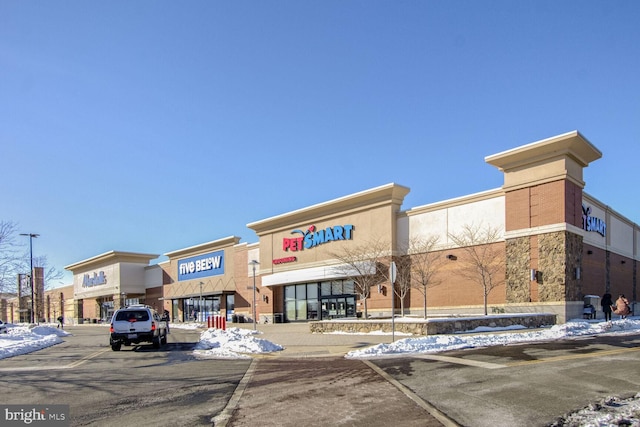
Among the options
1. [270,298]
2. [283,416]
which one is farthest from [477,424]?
[270,298]

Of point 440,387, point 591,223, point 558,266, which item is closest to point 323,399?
point 440,387

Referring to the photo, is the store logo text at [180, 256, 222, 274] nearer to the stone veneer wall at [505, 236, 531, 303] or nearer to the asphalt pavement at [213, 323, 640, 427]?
the stone veneer wall at [505, 236, 531, 303]

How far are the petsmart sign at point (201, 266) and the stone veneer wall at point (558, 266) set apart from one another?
34.0 meters

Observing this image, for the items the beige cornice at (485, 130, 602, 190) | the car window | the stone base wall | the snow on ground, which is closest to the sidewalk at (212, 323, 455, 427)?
the snow on ground

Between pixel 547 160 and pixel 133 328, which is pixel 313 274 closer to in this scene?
pixel 547 160

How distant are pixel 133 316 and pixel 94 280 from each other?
62043 millimetres

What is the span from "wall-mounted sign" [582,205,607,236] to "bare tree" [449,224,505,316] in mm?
4942

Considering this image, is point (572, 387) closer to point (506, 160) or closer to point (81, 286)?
point (506, 160)

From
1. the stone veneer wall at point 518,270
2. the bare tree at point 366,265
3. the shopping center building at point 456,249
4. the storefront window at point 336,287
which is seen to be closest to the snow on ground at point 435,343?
the shopping center building at point 456,249

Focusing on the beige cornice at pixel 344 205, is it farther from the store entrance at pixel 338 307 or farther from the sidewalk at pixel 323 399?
the sidewalk at pixel 323 399

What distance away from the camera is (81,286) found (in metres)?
82.0

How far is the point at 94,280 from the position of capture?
252 ft

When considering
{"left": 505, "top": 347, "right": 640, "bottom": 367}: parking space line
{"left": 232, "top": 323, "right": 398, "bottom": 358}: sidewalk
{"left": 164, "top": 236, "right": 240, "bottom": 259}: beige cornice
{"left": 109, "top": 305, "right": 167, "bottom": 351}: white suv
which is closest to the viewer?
{"left": 505, "top": 347, "right": 640, "bottom": 367}: parking space line

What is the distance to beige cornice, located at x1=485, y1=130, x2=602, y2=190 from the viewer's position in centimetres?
2631
